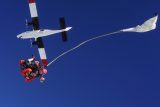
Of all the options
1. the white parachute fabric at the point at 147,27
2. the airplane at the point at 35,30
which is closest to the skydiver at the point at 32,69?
the airplane at the point at 35,30

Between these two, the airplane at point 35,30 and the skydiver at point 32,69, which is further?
the skydiver at point 32,69

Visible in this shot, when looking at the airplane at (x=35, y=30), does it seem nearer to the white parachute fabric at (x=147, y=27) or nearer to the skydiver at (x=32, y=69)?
the skydiver at (x=32, y=69)

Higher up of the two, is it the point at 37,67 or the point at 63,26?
the point at 63,26

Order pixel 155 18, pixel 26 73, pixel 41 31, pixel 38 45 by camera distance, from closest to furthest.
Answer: pixel 155 18, pixel 41 31, pixel 26 73, pixel 38 45

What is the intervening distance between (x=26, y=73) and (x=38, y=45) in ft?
5.80

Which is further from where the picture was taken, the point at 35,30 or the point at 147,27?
the point at 35,30

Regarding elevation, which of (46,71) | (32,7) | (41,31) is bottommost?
(46,71)

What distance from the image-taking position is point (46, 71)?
13422 millimetres

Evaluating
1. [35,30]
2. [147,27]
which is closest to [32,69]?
[35,30]

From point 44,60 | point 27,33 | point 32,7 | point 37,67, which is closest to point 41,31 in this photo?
point 27,33

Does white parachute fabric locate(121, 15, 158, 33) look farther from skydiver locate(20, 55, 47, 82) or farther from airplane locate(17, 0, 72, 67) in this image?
skydiver locate(20, 55, 47, 82)

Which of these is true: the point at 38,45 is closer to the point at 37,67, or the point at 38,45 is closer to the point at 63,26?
the point at 37,67

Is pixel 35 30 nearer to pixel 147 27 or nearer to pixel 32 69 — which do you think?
pixel 32 69

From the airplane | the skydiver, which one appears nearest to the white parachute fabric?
the airplane
